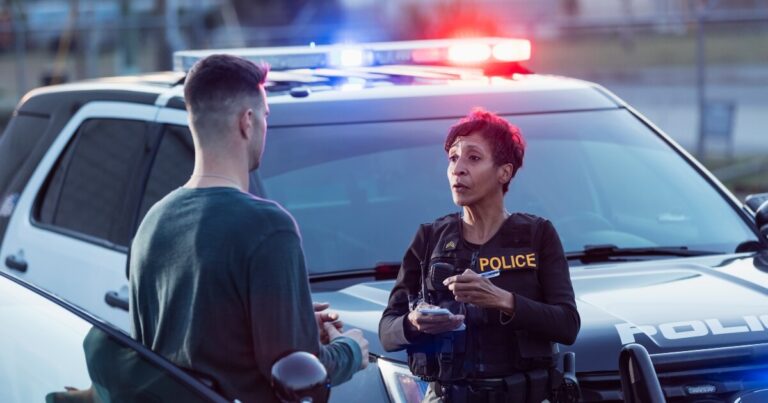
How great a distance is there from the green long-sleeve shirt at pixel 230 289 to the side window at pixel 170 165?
183cm

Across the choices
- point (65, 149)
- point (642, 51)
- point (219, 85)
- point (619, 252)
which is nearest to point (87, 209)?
point (65, 149)

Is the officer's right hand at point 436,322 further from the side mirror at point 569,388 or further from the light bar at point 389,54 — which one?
the light bar at point 389,54

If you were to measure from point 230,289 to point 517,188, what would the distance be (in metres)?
2.11

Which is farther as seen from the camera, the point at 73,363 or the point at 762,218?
the point at 762,218

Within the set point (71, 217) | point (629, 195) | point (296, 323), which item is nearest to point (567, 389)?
point (296, 323)

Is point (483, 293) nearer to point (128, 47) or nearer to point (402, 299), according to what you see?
point (402, 299)

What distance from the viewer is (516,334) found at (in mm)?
3322

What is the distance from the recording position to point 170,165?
484cm

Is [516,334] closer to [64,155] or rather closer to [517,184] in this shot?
[517,184]

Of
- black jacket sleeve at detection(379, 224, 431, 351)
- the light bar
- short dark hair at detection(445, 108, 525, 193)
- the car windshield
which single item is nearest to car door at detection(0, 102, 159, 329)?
the light bar

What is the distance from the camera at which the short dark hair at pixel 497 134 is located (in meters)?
3.49

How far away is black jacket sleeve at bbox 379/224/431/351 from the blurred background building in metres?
9.73

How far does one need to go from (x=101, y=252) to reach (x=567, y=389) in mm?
2360

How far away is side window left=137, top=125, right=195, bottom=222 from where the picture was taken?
469 cm
